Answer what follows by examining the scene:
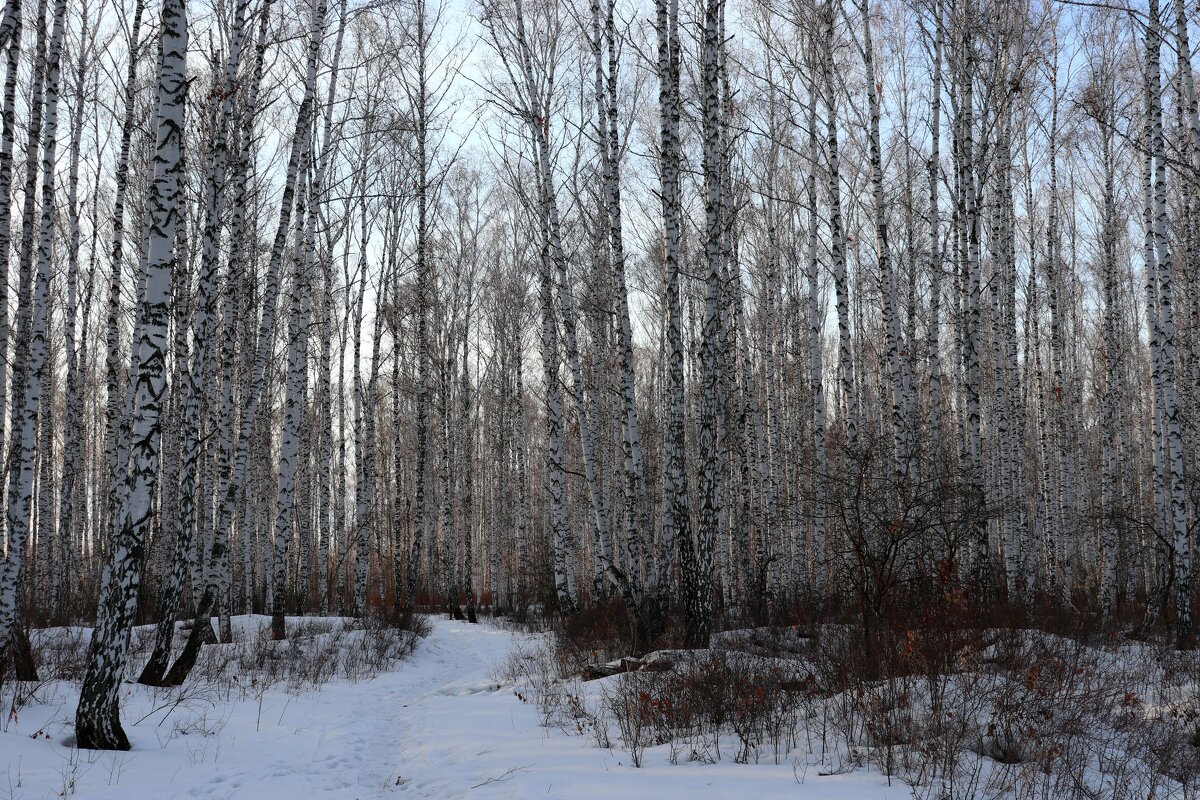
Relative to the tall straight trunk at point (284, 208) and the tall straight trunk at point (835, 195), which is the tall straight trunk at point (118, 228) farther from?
the tall straight trunk at point (835, 195)

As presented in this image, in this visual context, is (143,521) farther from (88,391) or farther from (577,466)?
(88,391)

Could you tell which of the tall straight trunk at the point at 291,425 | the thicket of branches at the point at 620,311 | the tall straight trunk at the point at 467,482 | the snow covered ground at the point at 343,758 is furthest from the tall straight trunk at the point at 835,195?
the tall straight trunk at the point at 467,482

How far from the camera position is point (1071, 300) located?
23344mm

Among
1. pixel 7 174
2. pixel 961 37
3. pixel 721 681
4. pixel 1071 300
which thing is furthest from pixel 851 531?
pixel 1071 300

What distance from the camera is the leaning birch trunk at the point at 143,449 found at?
465 cm

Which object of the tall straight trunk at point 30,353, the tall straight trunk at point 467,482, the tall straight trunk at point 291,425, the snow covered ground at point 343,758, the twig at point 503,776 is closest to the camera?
the snow covered ground at point 343,758

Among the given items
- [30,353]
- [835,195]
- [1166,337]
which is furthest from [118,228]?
[1166,337]

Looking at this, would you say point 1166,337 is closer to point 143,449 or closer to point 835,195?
point 835,195

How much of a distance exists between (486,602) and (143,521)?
20.2m

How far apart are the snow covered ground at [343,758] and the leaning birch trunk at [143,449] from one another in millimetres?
305

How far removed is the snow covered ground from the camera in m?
4.08

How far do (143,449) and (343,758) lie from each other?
9.53 ft

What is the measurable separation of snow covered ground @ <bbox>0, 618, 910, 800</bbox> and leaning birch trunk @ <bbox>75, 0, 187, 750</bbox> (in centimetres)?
30

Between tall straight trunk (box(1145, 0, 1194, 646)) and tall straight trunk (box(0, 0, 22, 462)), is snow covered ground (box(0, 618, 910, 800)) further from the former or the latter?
tall straight trunk (box(1145, 0, 1194, 646))
